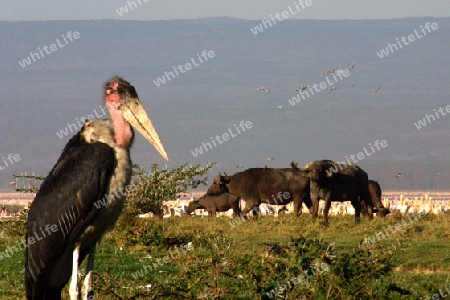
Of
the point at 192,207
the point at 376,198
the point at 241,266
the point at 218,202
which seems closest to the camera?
the point at 241,266

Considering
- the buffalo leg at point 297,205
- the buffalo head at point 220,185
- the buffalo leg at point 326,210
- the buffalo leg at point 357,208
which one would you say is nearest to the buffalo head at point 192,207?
the buffalo head at point 220,185

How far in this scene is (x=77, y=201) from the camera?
9.64 m

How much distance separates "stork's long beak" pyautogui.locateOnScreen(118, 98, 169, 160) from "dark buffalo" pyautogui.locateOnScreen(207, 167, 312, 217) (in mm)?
20633

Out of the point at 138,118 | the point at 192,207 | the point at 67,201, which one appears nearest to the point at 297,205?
the point at 192,207

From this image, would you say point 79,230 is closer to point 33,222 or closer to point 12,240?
point 33,222

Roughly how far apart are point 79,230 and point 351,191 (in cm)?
1987

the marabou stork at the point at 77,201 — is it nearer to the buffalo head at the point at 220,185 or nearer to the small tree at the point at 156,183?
the small tree at the point at 156,183

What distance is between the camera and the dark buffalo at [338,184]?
28359mm

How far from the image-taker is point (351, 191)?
1144 inches

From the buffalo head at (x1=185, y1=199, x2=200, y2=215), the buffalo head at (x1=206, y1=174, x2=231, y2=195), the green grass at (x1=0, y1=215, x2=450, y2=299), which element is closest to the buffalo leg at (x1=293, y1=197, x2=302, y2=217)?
the buffalo head at (x1=206, y1=174, x2=231, y2=195)

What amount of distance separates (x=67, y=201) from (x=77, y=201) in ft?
0.31

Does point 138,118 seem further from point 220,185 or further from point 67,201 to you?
point 220,185

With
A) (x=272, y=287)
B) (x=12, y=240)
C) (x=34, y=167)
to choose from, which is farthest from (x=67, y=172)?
(x=34, y=167)

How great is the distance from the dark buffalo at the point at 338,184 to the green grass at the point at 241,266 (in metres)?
5.52
